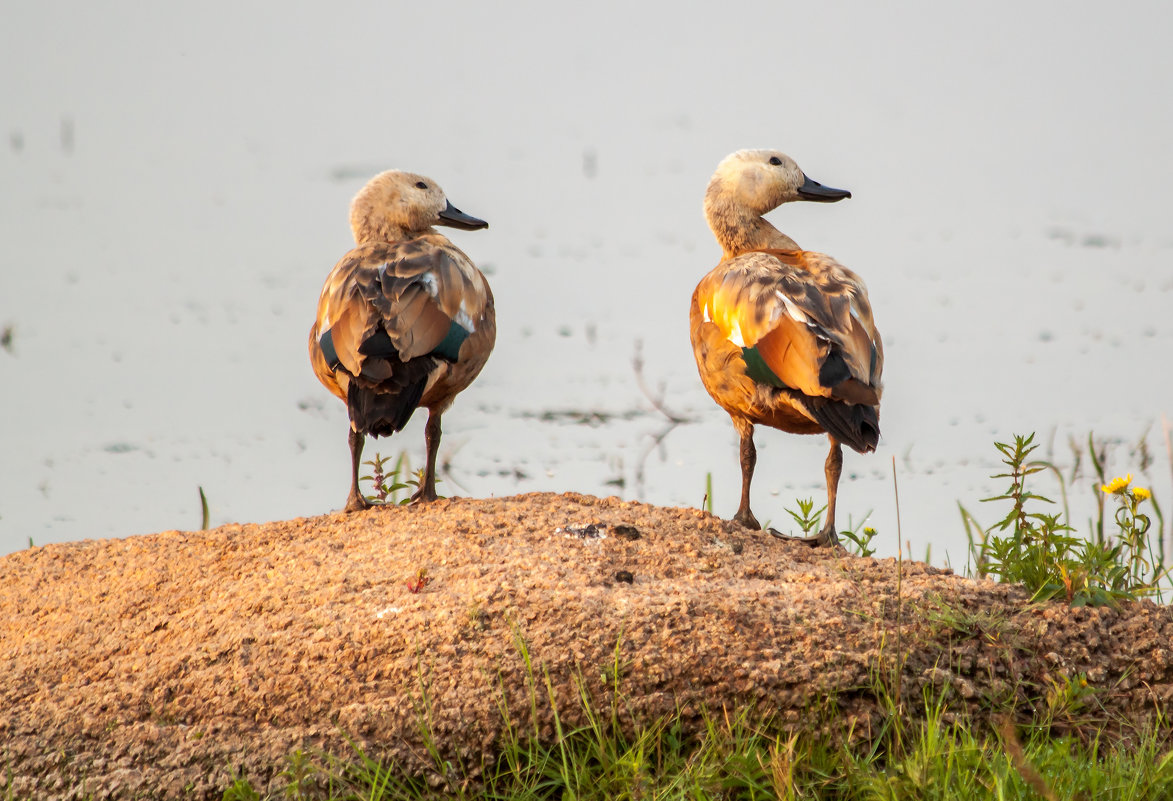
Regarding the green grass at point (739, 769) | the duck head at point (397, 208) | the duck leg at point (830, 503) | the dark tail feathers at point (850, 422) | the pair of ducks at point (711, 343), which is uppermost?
the duck head at point (397, 208)

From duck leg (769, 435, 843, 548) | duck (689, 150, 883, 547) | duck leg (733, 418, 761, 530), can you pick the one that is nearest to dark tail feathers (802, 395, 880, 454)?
duck (689, 150, 883, 547)

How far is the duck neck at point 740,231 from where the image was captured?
670 cm

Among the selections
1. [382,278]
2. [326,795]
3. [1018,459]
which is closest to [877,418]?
[1018,459]

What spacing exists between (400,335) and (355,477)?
834 mm

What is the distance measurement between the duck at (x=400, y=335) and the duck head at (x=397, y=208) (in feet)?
1.24

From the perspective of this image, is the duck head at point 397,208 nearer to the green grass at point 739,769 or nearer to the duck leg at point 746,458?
the duck leg at point 746,458

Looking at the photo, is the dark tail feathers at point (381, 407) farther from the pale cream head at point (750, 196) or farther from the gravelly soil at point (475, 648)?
the pale cream head at point (750, 196)

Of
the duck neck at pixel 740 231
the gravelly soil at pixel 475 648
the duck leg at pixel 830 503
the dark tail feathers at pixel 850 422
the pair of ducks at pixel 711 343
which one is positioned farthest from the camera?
the duck neck at pixel 740 231

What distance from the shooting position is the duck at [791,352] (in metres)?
4.87

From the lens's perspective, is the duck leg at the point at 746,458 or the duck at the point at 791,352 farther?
the duck leg at the point at 746,458

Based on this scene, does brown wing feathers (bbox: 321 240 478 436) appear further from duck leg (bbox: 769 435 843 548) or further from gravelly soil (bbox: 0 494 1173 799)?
duck leg (bbox: 769 435 843 548)

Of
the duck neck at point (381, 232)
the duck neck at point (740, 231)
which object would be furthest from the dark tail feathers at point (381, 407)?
the duck neck at point (740, 231)

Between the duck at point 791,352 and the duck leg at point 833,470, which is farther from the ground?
the duck at point 791,352

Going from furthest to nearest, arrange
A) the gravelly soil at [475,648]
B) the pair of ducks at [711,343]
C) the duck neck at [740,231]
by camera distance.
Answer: the duck neck at [740,231] → the pair of ducks at [711,343] → the gravelly soil at [475,648]
